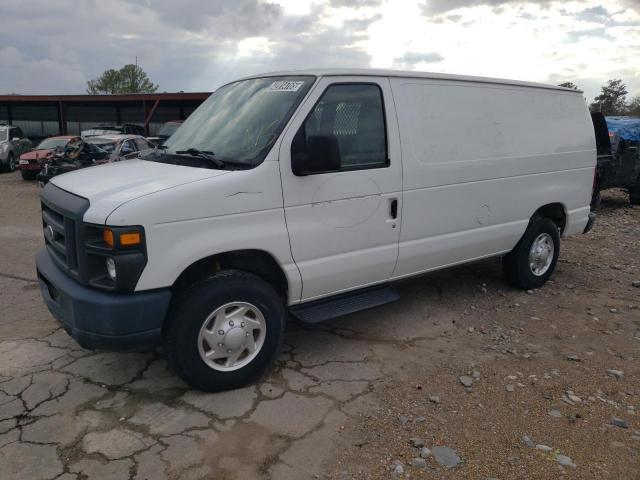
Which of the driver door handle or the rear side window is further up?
the rear side window

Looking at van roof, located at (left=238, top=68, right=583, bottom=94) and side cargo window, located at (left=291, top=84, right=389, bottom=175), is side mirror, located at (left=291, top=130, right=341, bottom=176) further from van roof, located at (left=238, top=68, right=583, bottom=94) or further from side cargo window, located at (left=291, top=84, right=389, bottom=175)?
van roof, located at (left=238, top=68, right=583, bottom=94)

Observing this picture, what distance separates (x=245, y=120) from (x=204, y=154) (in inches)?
16.5

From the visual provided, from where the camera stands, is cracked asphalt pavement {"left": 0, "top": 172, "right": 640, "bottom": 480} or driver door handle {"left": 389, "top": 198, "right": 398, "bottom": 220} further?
driver door handle {"left": 389, "top": 198, "right": 398, "bottom": 220}

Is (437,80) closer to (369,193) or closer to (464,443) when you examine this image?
(369,193)

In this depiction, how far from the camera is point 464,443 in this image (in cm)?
309

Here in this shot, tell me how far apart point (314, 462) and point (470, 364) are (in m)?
1.73

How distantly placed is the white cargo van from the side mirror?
0.03ft

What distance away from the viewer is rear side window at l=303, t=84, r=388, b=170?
3.81 m

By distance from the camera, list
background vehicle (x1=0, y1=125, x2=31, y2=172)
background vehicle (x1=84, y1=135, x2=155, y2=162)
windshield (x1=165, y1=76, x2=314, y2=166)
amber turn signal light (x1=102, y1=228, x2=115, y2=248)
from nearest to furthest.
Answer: amber turn signal light (x1=102, y1=228, x2=115, y2=248) < windshield (x1=165, y1=76, x2=314, y2=166) < background vehicle (x1=84, y1=135, x2=155, y2=162) < background vehicle (x1=0, y1=125, x2=31, y2=172)

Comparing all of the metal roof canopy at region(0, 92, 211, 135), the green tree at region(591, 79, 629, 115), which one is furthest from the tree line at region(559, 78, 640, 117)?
the metal roof canopy at region(0, 92, 211, 135)

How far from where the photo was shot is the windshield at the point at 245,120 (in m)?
3.63

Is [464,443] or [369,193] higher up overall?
[369,193]

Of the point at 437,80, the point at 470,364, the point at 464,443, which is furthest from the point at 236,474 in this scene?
the point at 437,80

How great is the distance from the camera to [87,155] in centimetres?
1374
